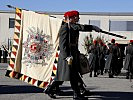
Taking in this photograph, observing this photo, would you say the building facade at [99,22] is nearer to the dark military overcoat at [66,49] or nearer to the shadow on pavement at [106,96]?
the shadow on pavement at [106,96]

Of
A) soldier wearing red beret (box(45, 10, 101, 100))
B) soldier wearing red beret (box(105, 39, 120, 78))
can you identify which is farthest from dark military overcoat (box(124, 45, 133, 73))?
soldier wearing red beret (box(45, 10, 101, 100))

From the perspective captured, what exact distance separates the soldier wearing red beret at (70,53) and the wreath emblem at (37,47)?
0.72 metres

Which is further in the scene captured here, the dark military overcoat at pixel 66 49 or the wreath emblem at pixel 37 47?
the wreath emblem at pixel 37 47

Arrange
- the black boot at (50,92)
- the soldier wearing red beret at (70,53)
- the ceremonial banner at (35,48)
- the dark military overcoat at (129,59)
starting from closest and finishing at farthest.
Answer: the soldier wearing red beret at (70,53), the black boot at (50,92), the ceremonial banner at (35,48), the dark military overcoat at (129,59)

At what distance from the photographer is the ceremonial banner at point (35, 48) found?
8.24 metres

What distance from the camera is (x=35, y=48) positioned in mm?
8492

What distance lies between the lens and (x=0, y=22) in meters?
58.5

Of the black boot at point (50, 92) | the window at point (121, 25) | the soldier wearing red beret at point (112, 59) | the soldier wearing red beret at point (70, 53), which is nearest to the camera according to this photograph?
the soldier wearing red beret at point (70, 53)

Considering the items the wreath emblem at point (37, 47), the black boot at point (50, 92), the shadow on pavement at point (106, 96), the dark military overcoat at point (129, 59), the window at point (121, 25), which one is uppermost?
the window at point (121, 25)

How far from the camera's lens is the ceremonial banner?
8.24 meters

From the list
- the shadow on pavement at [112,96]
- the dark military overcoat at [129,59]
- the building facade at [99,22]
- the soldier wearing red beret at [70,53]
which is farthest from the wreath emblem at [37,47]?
the building facade at [99,22]

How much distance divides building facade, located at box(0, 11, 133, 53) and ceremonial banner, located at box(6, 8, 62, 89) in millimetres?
49467

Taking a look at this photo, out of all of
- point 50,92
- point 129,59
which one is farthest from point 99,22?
point 50,92

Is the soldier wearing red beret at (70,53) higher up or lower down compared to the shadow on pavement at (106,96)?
higher up
